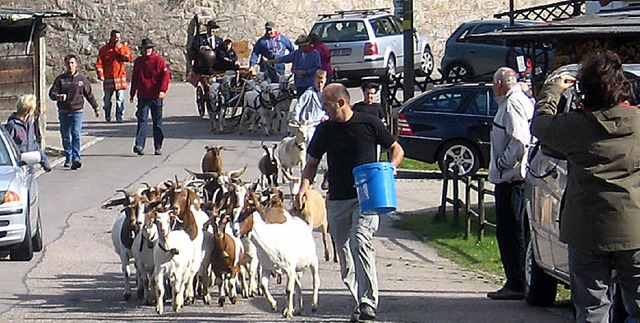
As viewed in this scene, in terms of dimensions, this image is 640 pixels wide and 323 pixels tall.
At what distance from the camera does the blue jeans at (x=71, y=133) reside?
2088 centimetres

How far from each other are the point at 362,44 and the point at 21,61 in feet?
37.8

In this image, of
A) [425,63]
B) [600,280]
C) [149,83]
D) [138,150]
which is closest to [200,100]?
[138,150]

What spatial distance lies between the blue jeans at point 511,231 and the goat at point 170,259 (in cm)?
278

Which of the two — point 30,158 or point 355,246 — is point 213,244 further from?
point 30,158

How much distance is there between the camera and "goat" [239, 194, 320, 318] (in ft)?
33.3

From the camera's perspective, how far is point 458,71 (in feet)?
105

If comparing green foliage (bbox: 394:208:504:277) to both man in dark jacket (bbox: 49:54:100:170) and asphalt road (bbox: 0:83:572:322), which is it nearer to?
asphalt road (bbox: 0:83:572:322)

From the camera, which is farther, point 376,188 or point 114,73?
point 114,73

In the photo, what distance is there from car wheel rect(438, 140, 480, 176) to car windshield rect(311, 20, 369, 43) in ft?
37.8

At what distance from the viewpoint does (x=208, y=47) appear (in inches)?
1091

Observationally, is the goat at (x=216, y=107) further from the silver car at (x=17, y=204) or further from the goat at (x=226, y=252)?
the goat at (x=226, y=252)

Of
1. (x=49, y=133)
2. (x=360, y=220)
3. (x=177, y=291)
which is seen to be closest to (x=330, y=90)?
(x=360, y=220)

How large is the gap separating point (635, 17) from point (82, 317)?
278 inches

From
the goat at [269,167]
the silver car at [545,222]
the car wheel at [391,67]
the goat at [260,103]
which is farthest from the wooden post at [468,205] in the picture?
the car wheel at [391,67]
